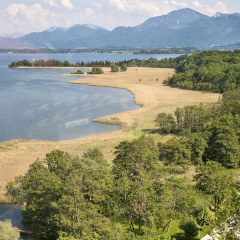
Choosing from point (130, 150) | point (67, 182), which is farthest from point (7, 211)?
point (130, 150)

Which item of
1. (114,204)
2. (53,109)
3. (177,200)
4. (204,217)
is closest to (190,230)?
(204,217)

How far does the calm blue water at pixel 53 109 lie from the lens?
133 feet

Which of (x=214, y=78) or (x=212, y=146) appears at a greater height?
(x=214, y=78)

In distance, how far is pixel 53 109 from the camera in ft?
181

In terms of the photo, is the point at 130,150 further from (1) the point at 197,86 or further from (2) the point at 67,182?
(1) the point at 197,86

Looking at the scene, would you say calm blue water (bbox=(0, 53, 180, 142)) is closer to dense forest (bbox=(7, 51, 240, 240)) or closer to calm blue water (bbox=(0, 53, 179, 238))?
calm blue water (bbox=(0, 53, 179, 238))

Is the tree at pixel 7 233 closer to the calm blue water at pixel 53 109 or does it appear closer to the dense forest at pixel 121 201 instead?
the dense forest at pixel 121 201

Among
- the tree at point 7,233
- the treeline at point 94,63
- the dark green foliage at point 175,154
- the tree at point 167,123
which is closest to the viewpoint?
the tree at point 7,233

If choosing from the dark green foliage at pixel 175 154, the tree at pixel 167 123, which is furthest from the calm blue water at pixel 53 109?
the dark green foliage at pixel 175 154

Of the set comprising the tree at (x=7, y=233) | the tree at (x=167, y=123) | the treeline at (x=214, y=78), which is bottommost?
the tree at (x=7, y=233)

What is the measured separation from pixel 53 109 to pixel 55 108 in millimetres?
846

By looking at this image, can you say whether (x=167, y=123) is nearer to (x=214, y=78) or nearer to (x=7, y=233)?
(x=7, y=233)

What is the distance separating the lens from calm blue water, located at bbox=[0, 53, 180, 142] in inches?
1649

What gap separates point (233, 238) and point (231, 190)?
11.0 ft
